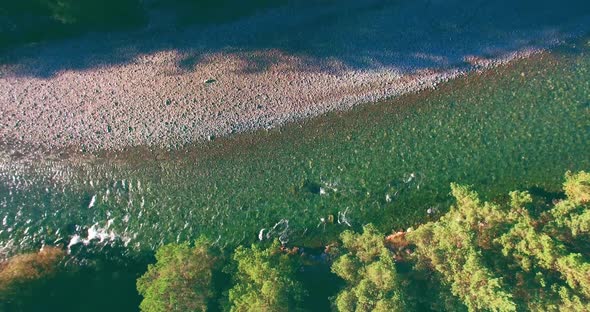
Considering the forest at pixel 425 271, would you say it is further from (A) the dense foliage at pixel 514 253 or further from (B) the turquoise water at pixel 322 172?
(B) the turquoise water at pixel 322 172

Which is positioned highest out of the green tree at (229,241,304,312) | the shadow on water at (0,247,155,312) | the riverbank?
the riverbank

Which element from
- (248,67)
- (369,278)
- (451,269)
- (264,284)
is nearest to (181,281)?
(264,284)

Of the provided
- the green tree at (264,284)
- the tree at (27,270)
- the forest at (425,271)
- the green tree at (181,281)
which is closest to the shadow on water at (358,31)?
the forest at (425,271)

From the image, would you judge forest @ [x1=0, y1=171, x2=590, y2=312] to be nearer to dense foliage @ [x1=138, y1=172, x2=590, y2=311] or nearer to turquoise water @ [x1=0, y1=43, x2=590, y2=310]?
dense foliage @ [x1=138, y1=172, x2=590, y2=311]

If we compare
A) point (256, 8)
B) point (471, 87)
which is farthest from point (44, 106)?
point (471, 87)

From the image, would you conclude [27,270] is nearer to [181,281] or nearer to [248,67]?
[181,281]

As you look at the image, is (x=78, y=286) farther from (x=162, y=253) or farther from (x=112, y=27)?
(x=112, y=27)

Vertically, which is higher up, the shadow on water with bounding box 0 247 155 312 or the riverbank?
the riverbank

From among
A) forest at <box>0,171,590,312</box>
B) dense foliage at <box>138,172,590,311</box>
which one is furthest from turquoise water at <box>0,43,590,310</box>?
dense foliage at <box>138,172,590,311</box>
